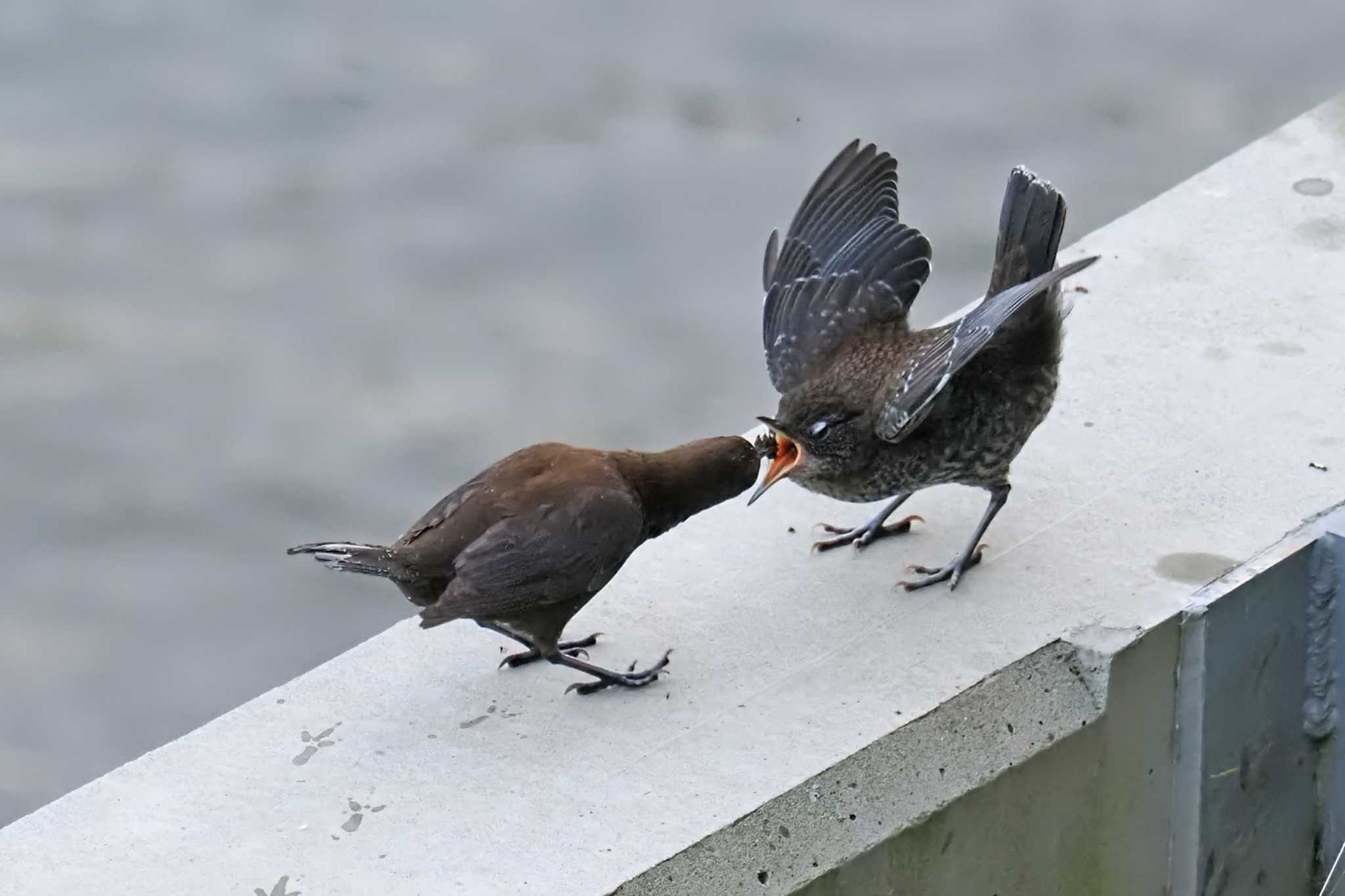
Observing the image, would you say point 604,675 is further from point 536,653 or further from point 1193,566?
point 1193,566

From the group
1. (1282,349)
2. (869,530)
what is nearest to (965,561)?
(869,530)

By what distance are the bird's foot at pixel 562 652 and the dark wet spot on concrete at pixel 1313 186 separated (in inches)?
105

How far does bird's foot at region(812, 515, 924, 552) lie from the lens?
4449mm

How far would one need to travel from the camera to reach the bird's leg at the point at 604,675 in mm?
3914

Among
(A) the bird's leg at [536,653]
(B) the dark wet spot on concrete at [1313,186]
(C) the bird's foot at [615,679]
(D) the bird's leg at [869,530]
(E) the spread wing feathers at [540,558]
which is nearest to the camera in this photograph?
(E) the spread wing feathers at [540,558]

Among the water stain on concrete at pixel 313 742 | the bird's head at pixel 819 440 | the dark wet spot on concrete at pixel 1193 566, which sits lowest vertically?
the water stain on concrete at pixel 313 742

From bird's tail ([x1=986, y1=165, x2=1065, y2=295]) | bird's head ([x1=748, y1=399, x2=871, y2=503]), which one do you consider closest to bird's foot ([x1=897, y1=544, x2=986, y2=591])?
bird's head ([x1=748, y1=399, x2=871, y2=503])

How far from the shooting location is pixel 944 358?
3.98 metres

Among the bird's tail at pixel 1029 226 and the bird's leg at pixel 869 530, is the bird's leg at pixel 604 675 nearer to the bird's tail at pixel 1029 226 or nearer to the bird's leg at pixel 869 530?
the bird's leg at pixel 869 530

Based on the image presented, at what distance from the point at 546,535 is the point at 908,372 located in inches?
34.1

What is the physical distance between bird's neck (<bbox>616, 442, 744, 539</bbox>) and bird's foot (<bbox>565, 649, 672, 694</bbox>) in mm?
280

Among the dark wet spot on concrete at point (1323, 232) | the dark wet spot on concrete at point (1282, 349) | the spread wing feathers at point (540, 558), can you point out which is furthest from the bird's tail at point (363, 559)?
the dark wet spot on concrete at point (1323, 232)

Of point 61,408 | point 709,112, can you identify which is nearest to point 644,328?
point 709,112

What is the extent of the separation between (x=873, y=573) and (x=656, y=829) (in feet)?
3.44
